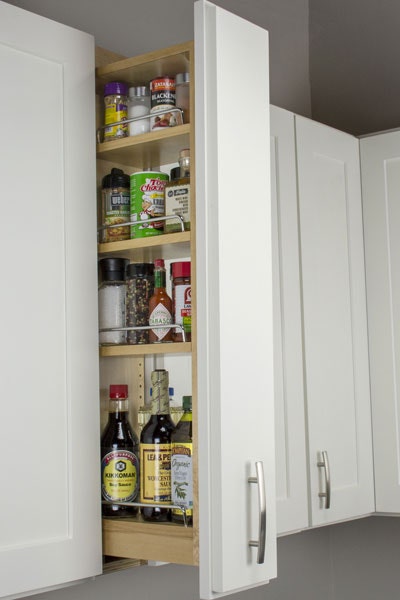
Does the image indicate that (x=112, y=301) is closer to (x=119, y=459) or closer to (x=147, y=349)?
(x=147, y=349)

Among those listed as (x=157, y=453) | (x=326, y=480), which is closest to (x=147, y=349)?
(x=157, y=453)

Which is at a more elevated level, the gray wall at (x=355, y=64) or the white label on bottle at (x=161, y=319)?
the gray wall at (x=355, y=64)

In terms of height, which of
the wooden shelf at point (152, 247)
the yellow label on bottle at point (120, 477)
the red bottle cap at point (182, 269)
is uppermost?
the wooden shelf at point (152, 247)

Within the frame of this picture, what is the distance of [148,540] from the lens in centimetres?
141

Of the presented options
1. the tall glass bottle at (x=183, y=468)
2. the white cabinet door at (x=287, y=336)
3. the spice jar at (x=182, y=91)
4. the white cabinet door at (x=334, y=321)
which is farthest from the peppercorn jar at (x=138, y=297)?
the white cabinet door at (x=334, y=321)

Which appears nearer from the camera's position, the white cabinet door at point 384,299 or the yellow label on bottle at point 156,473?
the yellow label on bottle at point 156,473

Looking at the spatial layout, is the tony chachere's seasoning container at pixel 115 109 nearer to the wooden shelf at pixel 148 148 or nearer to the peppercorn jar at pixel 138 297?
the wooden shelf at pixel 148 148

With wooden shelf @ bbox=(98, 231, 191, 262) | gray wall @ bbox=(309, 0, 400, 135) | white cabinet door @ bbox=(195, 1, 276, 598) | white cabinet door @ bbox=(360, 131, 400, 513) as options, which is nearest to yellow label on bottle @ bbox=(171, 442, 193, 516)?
white cabinet door @ bbox=(195, 1, 276, 598)

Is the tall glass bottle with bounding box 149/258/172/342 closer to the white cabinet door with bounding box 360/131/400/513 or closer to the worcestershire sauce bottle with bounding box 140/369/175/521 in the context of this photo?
the worcestershire sauce bottle with bounding box 140/369/175/521

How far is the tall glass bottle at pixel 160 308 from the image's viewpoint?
148cm

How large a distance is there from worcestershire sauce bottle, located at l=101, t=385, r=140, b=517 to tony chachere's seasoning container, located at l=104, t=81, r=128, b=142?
468 mm

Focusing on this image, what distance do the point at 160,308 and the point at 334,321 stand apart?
2.43 feet

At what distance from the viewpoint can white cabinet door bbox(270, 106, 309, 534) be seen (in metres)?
1.89

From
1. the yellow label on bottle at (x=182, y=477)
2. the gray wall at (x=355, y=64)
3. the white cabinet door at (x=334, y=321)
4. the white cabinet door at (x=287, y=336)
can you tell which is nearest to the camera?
the yellow label on bottle at (x=182, y=477)
